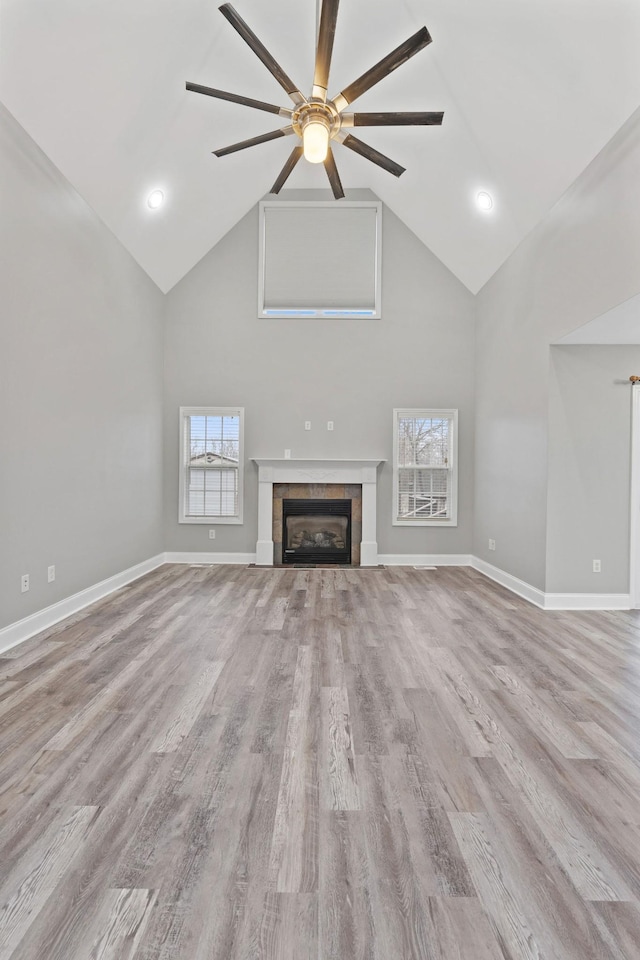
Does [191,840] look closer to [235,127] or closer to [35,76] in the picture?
[35,76]

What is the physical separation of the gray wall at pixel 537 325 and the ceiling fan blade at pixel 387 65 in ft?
5.08

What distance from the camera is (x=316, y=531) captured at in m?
7.16

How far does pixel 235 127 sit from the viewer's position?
537 cm

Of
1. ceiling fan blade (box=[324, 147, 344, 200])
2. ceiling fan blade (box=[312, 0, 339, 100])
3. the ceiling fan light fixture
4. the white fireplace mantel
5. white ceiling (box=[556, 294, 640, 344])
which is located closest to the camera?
ceiling fan blade (box=[312, 0, 339, 100])

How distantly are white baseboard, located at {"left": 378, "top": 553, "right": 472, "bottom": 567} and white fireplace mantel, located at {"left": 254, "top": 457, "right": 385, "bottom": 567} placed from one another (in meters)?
0.20

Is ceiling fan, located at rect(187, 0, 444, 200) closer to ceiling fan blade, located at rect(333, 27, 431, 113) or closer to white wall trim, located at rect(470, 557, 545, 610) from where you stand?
ceiling fan blade, located at rect(333, 27, 431, 113)

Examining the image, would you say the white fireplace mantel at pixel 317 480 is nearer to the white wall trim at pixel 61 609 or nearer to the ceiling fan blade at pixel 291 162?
the white wall trim at pixel 61 609

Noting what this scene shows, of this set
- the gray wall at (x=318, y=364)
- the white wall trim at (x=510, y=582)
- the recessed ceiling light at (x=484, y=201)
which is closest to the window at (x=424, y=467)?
the gray wall at (x=318, y=364)

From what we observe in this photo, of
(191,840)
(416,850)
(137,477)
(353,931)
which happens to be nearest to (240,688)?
(191,840)

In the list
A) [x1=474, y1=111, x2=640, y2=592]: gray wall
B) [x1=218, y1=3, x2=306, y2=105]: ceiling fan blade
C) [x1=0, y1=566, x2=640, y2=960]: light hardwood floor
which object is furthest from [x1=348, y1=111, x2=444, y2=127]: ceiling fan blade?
[x1=0, y1=566, x2=640, y2=960]: light hardwood floor

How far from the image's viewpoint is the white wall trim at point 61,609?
3.56m

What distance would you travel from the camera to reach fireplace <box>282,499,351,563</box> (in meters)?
7.10

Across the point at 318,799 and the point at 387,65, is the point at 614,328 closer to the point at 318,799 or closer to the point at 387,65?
the point at 387,65

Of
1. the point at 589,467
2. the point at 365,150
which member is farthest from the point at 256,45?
the point at 589,467
